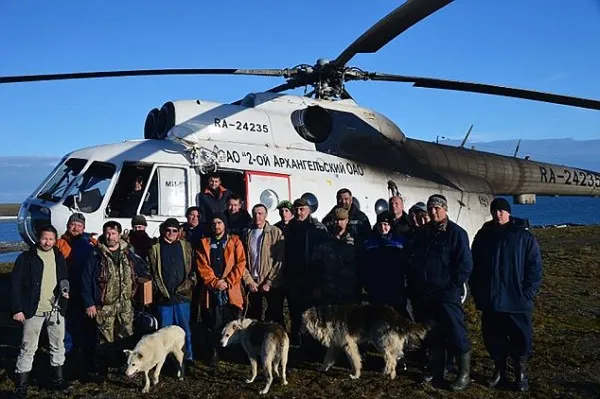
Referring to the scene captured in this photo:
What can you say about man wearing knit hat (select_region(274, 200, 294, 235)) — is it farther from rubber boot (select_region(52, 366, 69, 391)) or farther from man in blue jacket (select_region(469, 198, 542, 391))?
rubber boot (select_region(52, 366, 69, 391))

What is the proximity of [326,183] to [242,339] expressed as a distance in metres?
3.90

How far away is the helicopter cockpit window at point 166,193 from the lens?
750cm

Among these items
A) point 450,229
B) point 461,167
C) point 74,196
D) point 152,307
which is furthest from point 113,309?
point 461,167

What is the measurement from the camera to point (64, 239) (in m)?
6.19

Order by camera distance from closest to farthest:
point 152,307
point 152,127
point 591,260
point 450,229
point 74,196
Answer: point 450,229 → point 152,307 → point 74,196 → point 152,127 → point 591,260

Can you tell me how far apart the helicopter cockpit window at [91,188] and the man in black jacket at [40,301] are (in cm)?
187

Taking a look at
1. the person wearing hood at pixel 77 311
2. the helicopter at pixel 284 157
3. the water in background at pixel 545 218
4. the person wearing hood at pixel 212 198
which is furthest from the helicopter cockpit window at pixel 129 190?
the water in background at pixel 545 218

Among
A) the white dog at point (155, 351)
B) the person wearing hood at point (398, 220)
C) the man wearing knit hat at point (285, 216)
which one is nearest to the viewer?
the white dog at point (155, 351)

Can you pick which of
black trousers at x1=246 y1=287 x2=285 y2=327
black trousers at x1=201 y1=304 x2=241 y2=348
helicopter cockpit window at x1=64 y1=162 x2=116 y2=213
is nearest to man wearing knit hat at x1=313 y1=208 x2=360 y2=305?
black trousers at x1=246 y1=287 x2=285 y2=327

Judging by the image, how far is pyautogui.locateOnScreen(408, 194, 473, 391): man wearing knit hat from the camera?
5301 millimetres

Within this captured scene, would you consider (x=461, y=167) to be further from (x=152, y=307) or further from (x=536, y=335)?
(x=152, y=307)

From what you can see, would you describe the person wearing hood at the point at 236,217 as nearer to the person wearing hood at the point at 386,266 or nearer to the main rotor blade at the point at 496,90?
the person wearing hood at the point at 386,266

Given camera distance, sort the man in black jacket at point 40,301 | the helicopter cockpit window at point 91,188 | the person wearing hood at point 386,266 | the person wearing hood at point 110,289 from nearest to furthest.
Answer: the man in black jacket at point 40,301, the person wearing hood at point 110,289, the person wearing hood at point 386,266, the helicopter cockpit window at point 91,188

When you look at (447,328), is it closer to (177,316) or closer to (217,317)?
(217,317)
